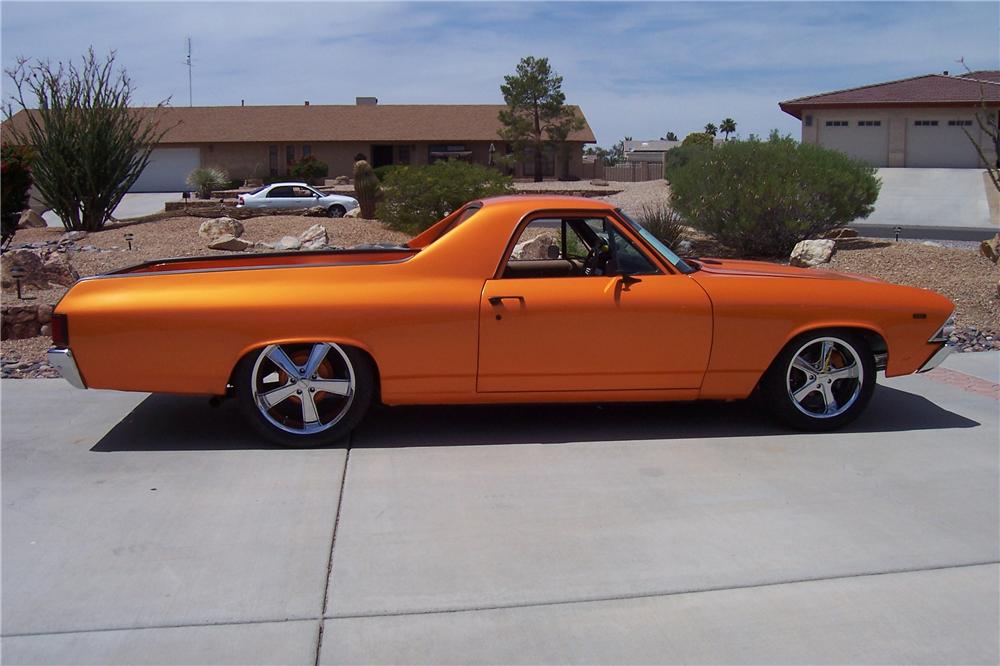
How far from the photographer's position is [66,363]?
5.75 metres

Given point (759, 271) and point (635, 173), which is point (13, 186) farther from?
point (635, 173)

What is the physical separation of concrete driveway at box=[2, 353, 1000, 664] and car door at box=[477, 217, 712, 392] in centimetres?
41

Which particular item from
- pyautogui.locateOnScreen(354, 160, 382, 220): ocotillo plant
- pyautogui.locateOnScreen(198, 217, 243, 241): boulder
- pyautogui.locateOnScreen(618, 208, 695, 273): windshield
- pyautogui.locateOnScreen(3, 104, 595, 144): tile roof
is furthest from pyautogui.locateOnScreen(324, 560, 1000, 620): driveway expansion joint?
pyautogui.locateOnScreen(3, 104, 595, 144): tile roof

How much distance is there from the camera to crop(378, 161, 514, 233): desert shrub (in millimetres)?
15945

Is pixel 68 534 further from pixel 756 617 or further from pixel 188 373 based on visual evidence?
pixel 756 617

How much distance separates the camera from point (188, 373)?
228 inches

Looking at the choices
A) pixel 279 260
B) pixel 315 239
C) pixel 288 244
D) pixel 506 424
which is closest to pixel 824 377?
pixel 506 424

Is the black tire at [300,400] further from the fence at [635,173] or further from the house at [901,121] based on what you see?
the fence at [635,173]

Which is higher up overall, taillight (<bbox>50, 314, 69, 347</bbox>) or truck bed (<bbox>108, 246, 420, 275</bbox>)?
truck bed (<bbox>108, 246, 420, 275</bbox>)

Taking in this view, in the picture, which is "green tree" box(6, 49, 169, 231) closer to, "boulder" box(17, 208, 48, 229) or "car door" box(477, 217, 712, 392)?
"boulder" box(17, 208, 48, 229)

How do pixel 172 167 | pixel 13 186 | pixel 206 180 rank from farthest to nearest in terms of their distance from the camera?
A: pixel 172 167 < pixel 206 180 < pixel 13 186

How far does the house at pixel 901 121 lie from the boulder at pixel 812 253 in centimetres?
3268

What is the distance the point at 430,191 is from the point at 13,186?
9529 mm

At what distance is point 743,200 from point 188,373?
34.1 ft
